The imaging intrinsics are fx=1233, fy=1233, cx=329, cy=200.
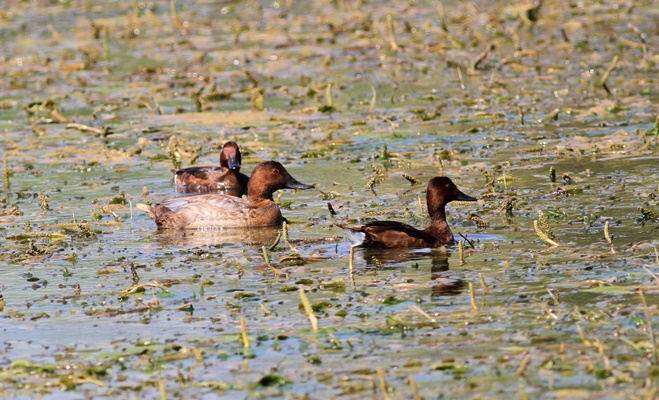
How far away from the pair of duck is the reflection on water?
5.0 inches

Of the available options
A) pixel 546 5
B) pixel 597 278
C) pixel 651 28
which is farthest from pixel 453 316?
pixel 546 5

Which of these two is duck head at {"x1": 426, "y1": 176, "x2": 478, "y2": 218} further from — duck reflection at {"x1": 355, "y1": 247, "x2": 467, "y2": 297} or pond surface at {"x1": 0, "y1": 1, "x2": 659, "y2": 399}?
duck reflection at {"x1": 355, "y1": 247, "x2": 467, "y2": 297}

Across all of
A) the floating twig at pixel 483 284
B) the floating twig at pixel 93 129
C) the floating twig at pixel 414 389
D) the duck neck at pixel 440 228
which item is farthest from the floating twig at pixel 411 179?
the floating twig at pixel 414 389

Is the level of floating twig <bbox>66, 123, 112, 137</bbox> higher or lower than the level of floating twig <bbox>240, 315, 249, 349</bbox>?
higher

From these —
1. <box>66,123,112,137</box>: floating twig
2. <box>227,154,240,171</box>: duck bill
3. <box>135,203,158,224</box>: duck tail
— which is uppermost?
<box>66,123,112,137</box>: floating twig

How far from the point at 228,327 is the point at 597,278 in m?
2.83

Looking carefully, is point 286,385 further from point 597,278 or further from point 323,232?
point 323,232

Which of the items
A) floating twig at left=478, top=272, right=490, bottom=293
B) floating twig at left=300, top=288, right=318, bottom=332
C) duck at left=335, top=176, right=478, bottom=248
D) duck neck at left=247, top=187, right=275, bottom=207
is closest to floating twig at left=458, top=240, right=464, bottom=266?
duck at left=335, top=176, right=478, bottom=248

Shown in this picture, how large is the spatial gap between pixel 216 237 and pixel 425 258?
2.78 m

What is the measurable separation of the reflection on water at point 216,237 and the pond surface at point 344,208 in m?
0.05

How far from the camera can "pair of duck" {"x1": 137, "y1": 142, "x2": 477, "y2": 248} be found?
11164 mm

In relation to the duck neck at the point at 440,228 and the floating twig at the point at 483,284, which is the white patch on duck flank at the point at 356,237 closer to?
the duck neck at the point at 440,228

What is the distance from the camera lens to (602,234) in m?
10.9

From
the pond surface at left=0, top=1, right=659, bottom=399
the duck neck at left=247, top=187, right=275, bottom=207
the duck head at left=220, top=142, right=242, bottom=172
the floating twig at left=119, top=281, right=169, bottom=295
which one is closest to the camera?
the pond surface at left=0, top=1, right=659, bottom=399
